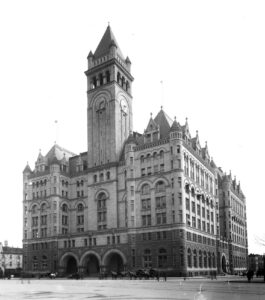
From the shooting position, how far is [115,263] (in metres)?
97.7

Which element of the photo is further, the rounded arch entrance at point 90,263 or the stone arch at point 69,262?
the stone arch at point 69,262

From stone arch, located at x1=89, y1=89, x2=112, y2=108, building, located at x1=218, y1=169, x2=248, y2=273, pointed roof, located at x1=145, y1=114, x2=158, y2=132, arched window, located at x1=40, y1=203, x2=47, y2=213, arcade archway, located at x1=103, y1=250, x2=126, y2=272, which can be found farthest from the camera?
building, located at x1=218, y1=169, x2=248, y2=273

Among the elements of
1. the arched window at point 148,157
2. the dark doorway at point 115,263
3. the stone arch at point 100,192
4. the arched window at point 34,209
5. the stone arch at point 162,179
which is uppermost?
the arched window at point 148,157

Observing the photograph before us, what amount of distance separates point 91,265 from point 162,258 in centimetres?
2107

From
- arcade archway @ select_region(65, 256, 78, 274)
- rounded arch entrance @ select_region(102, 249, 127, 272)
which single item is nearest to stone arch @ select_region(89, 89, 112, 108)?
rounded arch entrance @ select_region(102, 249, 127, 272)

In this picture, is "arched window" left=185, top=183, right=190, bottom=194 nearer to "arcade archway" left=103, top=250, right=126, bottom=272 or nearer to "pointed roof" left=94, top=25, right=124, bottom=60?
"arcade archway" left=103, top=250, right=126, bottom=272

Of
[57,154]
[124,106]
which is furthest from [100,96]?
[57,154]

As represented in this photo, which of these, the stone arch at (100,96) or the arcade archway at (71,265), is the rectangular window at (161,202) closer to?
the arcade archway at (71,265)

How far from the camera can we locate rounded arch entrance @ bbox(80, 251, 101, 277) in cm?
9912

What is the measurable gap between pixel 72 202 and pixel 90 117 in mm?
21299

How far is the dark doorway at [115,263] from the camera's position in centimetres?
9649

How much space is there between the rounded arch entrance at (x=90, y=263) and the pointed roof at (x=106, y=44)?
158ft

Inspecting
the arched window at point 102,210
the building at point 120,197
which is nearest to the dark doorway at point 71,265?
the building at point 120,197

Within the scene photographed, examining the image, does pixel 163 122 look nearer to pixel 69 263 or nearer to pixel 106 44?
pixel 106 44
